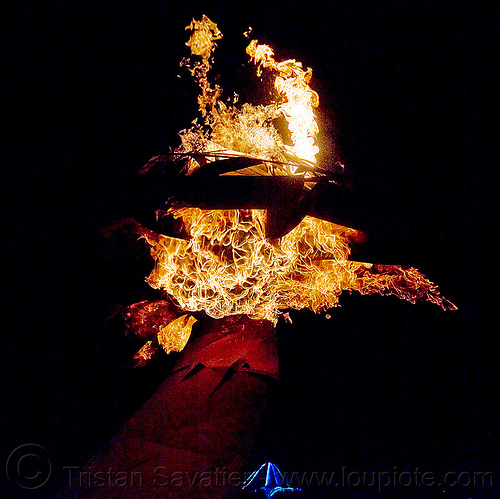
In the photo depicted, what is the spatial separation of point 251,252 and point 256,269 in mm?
202

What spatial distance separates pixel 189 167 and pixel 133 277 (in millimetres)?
1318

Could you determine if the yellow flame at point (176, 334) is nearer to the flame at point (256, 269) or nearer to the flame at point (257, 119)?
the flame at point (256, 269)

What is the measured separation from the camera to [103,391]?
6.43 meters

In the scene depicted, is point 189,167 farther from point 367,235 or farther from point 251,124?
point 367,235

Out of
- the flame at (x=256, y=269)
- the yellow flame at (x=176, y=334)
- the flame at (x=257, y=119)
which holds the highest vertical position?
the flame at (x=257, y=119)

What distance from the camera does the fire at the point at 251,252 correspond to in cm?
352

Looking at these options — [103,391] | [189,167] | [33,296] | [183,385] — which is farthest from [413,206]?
[103,391]

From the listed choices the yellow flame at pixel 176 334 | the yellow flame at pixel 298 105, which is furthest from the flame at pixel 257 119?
the yellow flame at pixel 176 334

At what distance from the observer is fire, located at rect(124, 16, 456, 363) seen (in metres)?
A: 3.52

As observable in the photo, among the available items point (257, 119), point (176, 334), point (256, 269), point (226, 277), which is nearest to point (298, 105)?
point (257, 119)

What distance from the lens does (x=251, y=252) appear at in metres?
3.57

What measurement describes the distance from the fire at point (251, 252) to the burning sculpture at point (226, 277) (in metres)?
0.01

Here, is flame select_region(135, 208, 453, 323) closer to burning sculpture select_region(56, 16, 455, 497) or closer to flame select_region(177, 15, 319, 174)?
burning sculpture select_region(56, 16, 455, 497)

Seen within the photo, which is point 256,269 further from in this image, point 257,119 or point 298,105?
point 298,105
